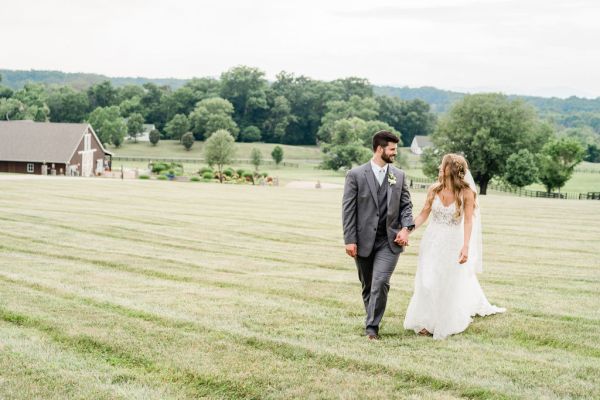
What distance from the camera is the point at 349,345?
8258mm

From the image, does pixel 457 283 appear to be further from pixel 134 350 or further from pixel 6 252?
pixel 6 252

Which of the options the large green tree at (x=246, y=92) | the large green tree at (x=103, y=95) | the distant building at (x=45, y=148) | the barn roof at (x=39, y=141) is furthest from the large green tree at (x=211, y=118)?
the barn roof at (x=39, y=141)

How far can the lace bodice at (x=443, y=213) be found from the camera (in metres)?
9.10

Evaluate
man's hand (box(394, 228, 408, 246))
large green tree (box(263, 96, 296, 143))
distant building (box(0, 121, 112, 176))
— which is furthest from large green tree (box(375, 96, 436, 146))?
man's hand (box(394, 228, 408, 246))

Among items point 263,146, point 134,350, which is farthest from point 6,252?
point 263,146

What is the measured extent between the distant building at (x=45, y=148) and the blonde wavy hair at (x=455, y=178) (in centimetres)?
6295

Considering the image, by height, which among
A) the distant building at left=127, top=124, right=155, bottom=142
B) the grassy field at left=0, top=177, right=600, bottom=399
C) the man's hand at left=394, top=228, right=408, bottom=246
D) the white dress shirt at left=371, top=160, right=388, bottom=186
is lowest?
the grassy field at left=0, top=177, right=600, bottom=399

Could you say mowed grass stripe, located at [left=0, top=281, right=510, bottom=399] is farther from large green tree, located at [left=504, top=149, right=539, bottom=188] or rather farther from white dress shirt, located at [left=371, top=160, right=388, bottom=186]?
large green tree, located at [left=504, top=149, right=539, bottom=188]

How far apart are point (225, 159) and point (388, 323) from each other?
7342cm

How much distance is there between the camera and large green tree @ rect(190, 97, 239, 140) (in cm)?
12556

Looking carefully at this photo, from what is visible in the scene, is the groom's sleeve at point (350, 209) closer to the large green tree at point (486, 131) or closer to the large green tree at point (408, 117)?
the large green tree at point (486, 131)

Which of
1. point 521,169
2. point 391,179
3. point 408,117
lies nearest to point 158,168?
point 521,169

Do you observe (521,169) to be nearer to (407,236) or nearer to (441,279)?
(441,279)

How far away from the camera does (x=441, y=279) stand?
9.06m
